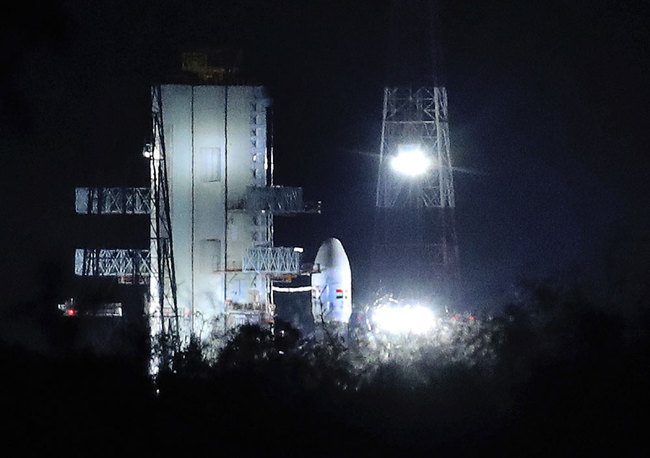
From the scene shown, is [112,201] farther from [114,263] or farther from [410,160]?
[410,160]

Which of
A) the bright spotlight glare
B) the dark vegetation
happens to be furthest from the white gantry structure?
the dark vegetation

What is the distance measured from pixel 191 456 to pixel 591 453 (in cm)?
688

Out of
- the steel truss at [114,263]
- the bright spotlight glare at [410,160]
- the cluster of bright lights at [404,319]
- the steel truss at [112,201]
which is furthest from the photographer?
the bright spotlight glare at [410,160]

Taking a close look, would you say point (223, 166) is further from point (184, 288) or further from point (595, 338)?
point (595, 338)

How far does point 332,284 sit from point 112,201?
10.5 meters

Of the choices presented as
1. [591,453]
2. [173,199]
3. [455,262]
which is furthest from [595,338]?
[173,199]

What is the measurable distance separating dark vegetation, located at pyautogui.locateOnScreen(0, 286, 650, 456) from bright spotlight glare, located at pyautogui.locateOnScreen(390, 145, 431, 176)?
24838 mm

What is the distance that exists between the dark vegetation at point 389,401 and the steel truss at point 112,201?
2516 cm

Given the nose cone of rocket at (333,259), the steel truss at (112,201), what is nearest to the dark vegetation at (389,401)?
the steel truss at (112,201)

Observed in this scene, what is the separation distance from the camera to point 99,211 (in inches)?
2122

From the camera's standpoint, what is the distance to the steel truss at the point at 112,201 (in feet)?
177

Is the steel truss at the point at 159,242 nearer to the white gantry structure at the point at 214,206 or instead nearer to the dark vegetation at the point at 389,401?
the white gantry structure at the point at 214,206

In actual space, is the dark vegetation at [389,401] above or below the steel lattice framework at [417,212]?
below

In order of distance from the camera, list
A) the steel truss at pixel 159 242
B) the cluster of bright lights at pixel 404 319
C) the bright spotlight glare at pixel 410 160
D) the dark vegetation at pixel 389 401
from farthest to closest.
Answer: the bright spotlight glare at pixel 410 160 → the steel truss at pixel 159 242 → the cluster of bright lights at pixel 404 319 → the dark vegetation at pixel 389 401
